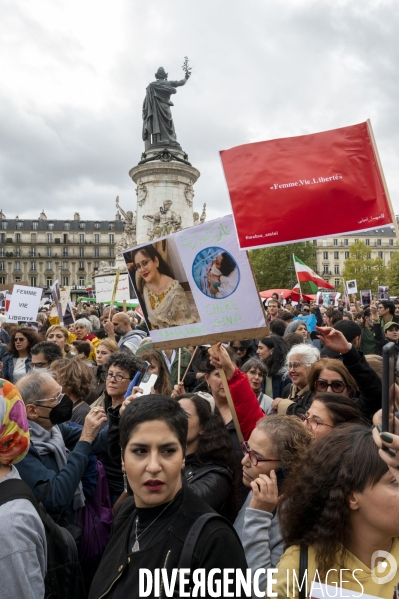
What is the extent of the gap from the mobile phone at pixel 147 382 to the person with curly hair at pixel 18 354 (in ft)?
11.5

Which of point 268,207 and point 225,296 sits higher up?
point 268,207

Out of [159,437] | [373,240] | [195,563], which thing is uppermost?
[373,240]

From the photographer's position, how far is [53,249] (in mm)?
96375

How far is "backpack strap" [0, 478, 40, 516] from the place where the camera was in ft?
7.23

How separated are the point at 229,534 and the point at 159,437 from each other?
0.51 meters

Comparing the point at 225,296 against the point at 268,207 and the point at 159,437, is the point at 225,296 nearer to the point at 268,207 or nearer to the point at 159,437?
the point at 268,207

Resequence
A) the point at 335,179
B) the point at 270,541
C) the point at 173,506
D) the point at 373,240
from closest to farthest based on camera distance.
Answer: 1. the point at 173,506
2. the point at 270,541
3. the point at 335,179
4. the point at 373,240

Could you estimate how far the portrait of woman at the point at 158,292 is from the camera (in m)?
4.44

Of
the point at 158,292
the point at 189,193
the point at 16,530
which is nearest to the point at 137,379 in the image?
the point at 158,292

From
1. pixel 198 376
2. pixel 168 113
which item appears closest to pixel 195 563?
pixel 198 376

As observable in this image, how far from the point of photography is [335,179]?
13.4 feet

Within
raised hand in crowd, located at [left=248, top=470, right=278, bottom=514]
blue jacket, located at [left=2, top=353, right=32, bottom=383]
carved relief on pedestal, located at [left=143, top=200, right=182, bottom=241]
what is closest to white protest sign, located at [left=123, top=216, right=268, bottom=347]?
raised hand in crowd, located at [left=248, top=470, right=278, bottom=514]

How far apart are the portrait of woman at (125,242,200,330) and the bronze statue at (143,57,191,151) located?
97.7ft

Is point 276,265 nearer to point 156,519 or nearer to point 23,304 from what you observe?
point 23,304
